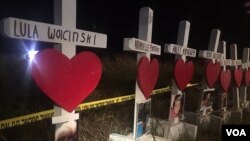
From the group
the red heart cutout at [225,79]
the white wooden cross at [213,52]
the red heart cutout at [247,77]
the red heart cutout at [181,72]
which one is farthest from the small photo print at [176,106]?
the red heart cutout at [247,77]

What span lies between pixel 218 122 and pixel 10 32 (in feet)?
9.96

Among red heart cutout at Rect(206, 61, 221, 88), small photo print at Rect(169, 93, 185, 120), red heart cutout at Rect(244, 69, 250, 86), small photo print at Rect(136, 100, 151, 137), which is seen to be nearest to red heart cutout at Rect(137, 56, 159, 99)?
small photo print at Rect(136, 100, 151, 137)

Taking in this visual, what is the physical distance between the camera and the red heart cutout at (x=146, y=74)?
2.70 metres

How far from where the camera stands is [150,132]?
3.09m

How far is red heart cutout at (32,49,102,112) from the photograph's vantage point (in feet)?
6.00

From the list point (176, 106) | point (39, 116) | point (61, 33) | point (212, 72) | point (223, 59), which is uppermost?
point (61, 33)

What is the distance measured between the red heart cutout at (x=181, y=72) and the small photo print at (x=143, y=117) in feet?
1.82

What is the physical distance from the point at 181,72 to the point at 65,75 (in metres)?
1.69

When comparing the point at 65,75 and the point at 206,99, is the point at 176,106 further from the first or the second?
the point at 65,75

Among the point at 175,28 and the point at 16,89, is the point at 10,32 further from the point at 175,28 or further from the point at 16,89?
the point at 175,28

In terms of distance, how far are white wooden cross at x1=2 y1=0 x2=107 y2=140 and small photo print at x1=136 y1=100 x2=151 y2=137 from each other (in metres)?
0.83

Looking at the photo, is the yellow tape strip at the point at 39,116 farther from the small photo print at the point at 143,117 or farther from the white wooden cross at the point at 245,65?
the white wooden cross at the point at 245,65

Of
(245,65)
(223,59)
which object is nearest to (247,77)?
(245,65)

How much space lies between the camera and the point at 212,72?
4008 mm
